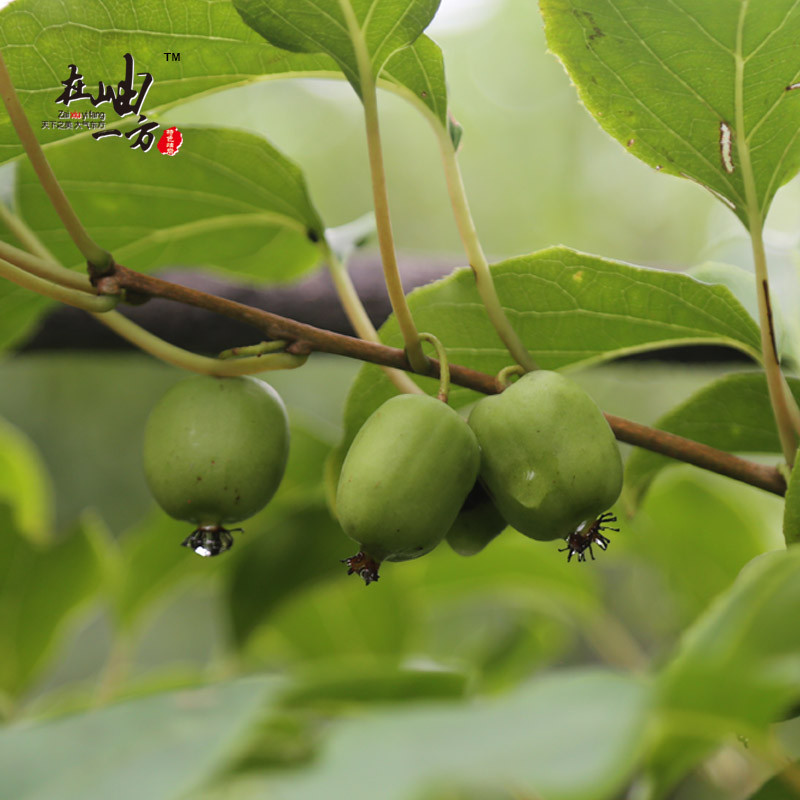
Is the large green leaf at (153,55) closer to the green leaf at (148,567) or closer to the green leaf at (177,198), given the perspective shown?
the green leaf at (177,198)

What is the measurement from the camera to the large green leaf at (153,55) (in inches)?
30.6

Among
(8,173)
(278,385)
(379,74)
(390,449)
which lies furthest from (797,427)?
(278,385)

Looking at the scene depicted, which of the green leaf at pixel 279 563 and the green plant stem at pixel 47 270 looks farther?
the green leaf at pixel 279 563

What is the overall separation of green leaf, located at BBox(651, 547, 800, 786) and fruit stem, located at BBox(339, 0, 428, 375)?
1.12 ft

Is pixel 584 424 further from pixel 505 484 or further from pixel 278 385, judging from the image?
pixel 278 385

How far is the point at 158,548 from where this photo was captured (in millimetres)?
1406

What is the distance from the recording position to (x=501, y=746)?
1.24ft

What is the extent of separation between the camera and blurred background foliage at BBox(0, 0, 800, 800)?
0.40m

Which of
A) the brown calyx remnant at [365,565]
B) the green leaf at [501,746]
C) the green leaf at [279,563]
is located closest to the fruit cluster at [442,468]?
the brown calyx remnant at [365,565]

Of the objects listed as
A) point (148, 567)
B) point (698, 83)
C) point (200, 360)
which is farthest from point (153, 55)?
point (148, 567)

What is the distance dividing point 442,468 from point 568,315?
258 mm

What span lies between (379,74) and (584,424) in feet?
1.23

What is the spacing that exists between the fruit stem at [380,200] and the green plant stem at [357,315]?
92 millimetres

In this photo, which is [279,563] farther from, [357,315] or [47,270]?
[47,270]
